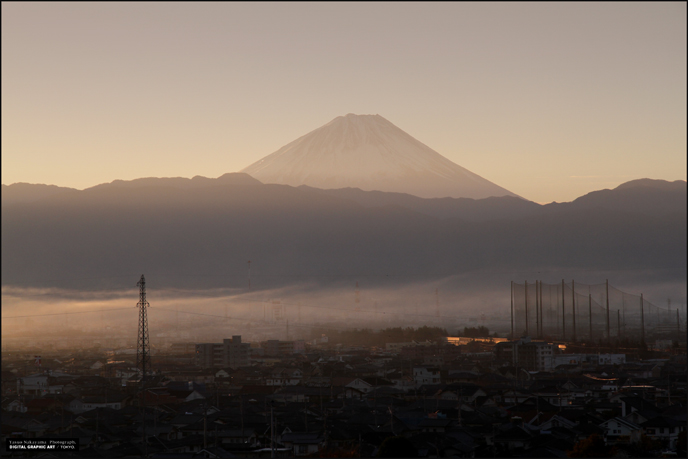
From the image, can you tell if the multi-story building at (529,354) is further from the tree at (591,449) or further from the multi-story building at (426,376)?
the tree at (591,449)

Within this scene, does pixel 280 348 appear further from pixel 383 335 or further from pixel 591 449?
pixel 591 449

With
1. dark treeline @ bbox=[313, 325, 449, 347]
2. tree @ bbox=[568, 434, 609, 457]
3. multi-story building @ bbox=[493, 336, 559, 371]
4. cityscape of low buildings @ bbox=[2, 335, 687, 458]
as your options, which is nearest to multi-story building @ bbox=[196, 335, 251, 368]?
cityscape of low buildings @ bbox=[2, 335, 687, 458]

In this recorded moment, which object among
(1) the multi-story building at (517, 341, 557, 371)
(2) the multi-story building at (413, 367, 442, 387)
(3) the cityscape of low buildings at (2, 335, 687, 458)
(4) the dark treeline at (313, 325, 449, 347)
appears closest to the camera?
(3) the cityscape of low buildings at (2, 335, 687, 458)

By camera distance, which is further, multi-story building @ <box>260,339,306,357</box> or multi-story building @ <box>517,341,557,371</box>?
multi-story building @ <box>260,339,306,357</box>

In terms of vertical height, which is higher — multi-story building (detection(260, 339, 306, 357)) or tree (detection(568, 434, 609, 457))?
tree (detection(568, 434, 609, 457))

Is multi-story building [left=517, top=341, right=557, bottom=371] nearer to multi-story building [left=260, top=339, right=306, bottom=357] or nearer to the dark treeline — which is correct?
the dark treeline

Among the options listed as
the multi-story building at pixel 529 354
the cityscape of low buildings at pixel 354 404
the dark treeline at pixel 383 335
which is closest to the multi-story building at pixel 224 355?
the cityscape of low buildings at pixel 354 404

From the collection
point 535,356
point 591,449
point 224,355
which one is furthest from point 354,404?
point 224,355
